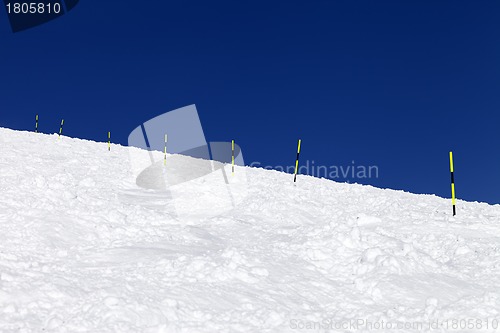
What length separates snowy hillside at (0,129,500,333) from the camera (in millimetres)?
5895

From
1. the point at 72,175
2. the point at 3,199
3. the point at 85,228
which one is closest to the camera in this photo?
the point at 85,228

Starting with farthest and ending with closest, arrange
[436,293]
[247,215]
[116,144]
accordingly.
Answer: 1. [116,144]
2. [247,215]
3. [436,293]

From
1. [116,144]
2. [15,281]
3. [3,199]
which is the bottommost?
[15,281]

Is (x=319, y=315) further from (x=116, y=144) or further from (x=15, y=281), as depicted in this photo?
(x=116, y=144)

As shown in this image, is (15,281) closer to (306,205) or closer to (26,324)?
(26,324)

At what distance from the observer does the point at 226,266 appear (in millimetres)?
7641

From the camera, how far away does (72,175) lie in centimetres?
1498

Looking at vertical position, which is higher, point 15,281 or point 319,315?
point 15,281

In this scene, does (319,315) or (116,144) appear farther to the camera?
(116,144)

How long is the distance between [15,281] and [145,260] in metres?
2.10

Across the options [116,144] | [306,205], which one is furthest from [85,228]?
[116,144]

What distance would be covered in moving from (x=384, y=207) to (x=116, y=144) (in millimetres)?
19826

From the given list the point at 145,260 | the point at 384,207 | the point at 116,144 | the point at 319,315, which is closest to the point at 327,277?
the point at 319,315

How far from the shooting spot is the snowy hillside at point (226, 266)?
19.3ft
